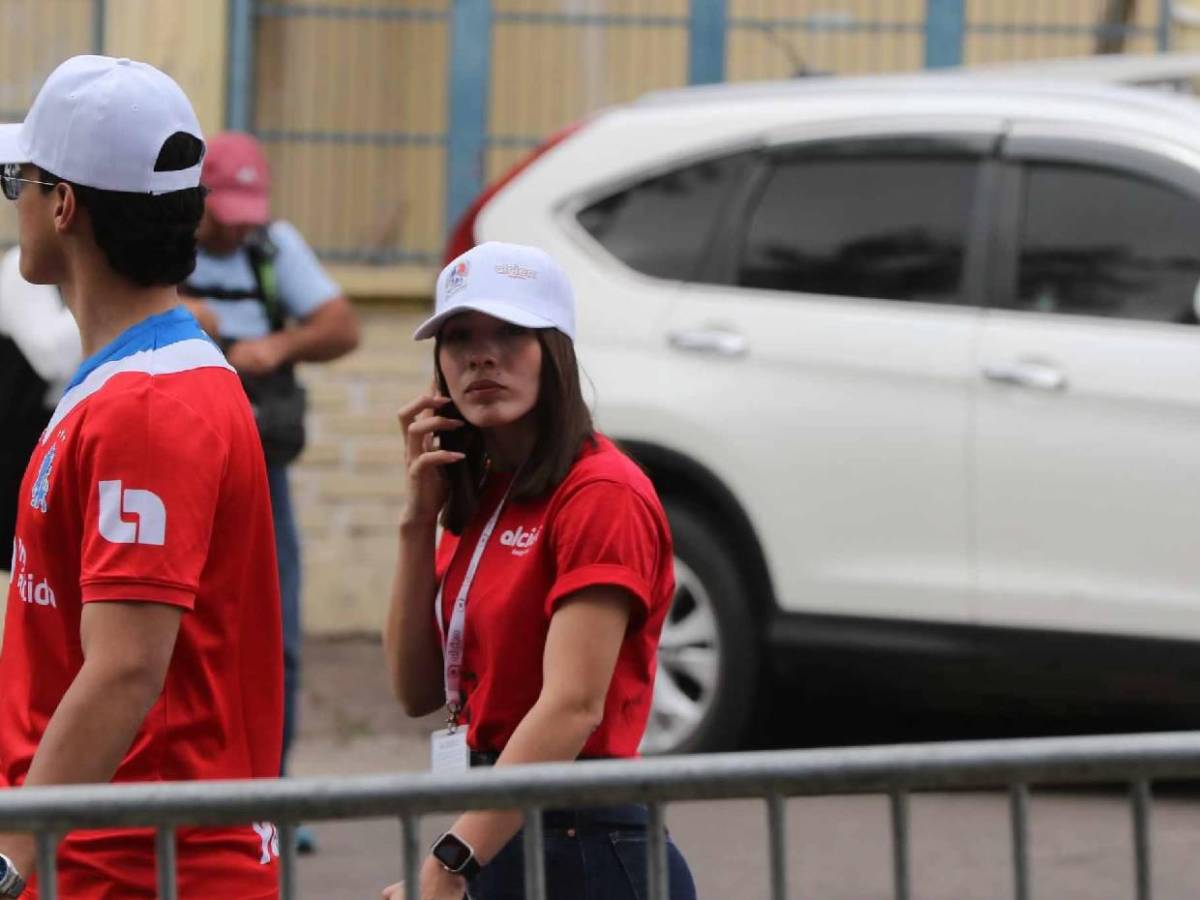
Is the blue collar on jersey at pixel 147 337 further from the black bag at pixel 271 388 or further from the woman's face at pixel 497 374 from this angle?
the black bag at pixel 271 388

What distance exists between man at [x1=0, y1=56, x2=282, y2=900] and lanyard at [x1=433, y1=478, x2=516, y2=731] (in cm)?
36

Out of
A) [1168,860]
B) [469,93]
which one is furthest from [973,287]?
[469,93]

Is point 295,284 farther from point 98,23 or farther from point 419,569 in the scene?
point 98,23

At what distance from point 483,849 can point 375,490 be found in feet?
23.1

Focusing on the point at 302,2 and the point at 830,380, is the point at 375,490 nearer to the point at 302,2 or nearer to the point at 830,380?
the point at 302,2

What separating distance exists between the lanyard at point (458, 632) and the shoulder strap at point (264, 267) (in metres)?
3.17

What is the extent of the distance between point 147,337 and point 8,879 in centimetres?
66

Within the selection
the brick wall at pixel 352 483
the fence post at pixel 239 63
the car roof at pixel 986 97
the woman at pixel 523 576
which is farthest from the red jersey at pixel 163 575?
the fence post at pixel 239 63

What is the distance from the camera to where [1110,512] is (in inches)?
269

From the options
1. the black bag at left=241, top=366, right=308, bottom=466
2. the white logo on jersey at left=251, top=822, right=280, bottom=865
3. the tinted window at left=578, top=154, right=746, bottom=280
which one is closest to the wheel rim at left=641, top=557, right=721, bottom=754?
the tinted window at left=578, top=154, right=746, bottom=280

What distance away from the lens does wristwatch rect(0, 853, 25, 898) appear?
9.33 ft

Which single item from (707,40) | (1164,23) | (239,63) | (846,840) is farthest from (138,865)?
(1164,23)

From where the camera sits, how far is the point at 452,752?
3.40 metres

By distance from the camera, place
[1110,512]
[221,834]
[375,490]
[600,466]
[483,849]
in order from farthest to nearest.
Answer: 1. [375,490]
2. [1110,512]
3. [600,466]
4. [483,849]
5. [221,834]
